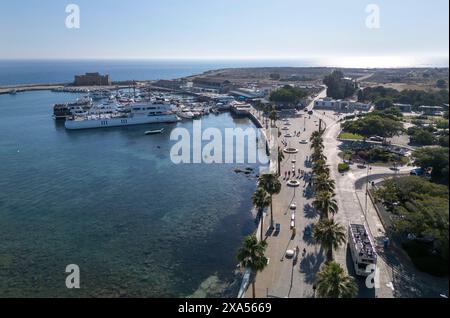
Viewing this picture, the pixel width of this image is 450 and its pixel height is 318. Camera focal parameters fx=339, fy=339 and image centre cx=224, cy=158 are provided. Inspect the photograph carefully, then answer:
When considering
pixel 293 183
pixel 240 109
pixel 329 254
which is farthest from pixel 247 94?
pixel 329 254

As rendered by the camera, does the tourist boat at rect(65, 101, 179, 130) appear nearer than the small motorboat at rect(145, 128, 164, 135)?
No

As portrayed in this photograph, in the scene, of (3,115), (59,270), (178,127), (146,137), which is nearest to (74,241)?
(59,270)

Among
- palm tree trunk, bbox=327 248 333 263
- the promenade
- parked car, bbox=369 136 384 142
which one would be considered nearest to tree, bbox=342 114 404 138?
parked car, bbox=369 136 384 142

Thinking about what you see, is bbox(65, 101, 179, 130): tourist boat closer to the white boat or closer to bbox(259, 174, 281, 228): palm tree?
the white boat

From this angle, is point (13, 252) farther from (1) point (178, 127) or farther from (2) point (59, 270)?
(1) point (178, 127)

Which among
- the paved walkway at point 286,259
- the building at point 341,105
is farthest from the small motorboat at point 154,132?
the building at point 341,105

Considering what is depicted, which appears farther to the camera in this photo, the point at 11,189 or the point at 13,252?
the point at 11,189

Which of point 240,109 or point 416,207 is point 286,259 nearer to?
point 416,207
